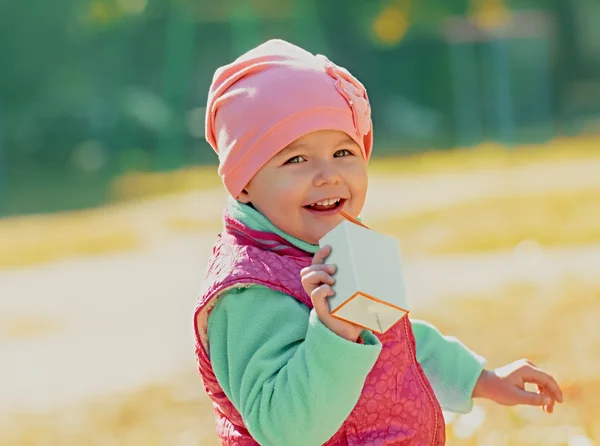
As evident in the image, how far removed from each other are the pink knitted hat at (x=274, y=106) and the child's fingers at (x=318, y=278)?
0.41m

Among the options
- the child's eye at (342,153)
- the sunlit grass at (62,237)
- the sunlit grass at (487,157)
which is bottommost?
the child's eye at (342,153)

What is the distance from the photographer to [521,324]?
592 centimetres

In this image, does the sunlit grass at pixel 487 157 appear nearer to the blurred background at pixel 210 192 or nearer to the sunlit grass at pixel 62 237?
the blurred background at pixel 210 192

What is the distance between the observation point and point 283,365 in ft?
7.41

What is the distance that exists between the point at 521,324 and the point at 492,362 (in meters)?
0.89

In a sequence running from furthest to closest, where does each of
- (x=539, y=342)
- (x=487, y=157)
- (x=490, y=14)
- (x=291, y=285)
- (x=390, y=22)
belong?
(x=490, y=14) → (x=487, y=157) → (x=390, y=22) → (x=539, y=342) → (x=291, y=285)

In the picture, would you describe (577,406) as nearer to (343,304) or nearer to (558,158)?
(343,304)

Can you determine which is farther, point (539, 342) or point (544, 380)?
point (539, 342)

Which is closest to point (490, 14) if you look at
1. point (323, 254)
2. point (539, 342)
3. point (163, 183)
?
point (163, 183)

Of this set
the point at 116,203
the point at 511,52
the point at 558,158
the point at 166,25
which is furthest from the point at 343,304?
the point at 511,52

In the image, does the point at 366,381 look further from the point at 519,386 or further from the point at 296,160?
the point at 519,386

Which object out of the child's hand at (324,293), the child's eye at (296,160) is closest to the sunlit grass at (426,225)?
the child's eye at (296,160)

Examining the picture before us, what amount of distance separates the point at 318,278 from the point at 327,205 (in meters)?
0.36

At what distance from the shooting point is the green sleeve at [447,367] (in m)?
2.90
